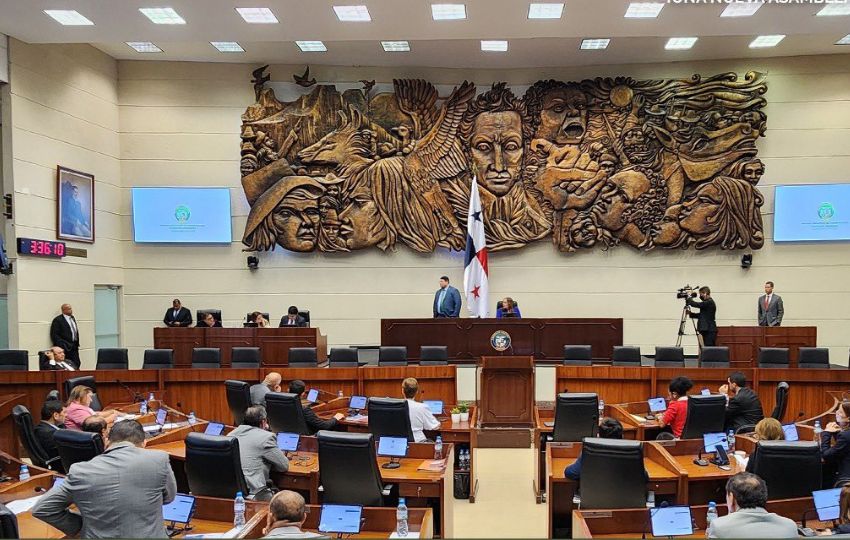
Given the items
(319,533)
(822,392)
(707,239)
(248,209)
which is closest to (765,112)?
(707,239)

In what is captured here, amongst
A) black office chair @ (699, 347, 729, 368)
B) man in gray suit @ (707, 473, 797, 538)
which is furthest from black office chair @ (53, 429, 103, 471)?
black office chair @ (699, 347, 729, 368)

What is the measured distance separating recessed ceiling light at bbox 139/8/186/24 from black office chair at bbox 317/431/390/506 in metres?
8.23

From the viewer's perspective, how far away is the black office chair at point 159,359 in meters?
9.88

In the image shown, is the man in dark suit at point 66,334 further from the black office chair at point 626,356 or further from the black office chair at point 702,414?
the black office chair at point 702,414

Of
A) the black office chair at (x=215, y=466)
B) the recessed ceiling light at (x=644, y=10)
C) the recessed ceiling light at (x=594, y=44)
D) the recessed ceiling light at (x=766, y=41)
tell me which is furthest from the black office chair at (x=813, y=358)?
the black office chair at (x=215, y=466)

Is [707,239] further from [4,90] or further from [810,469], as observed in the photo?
[4,90]

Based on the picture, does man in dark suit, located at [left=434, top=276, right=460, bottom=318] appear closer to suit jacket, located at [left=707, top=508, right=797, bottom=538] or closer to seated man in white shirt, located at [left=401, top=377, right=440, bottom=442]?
seated man in white shirt, located at [left=401, top=377, right=440, bottom=442]

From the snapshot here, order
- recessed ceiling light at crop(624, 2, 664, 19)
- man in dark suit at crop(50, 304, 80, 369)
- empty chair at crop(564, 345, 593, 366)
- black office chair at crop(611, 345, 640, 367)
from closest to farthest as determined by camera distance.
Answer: black office chair at crop(611, 345, 640, 367) < empty chair at crop(564, 345, 593, 366) < recessed ceiling light at crop(624, 2, 664, 19) < man in dark suit at crop(50, 304, 80, 369)

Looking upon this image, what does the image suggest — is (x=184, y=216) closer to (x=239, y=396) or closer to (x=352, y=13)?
(x=352, y=13)

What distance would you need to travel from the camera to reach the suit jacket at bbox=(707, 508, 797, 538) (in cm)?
304

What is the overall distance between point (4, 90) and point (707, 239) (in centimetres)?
1274

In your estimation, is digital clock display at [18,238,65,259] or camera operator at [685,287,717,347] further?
camera operator at [685,287,717,347]

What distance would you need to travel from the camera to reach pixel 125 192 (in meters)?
13.7

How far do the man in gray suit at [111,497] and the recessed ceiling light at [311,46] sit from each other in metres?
10.6
